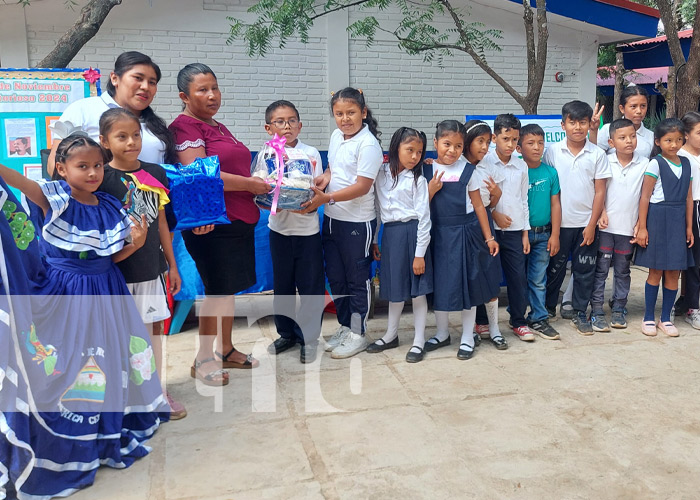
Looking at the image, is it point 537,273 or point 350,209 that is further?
point 537,273

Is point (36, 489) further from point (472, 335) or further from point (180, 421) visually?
point (472, 335)

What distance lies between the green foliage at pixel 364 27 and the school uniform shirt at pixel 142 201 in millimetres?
3788

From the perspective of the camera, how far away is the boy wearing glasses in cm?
331

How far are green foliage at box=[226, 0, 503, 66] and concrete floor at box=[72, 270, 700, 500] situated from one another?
3614 mm

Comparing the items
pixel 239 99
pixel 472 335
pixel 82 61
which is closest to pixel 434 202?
pixel 472 335

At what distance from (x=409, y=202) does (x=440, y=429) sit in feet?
4.20

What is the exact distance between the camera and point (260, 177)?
122 inches

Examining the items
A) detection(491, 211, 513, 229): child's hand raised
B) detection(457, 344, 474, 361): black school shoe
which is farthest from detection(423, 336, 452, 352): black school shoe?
detection(491, 211, 513, 229): child's hand raised

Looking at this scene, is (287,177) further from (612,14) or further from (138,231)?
(612,14)

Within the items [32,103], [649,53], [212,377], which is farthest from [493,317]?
[649,53]

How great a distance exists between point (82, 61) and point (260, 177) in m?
4.75

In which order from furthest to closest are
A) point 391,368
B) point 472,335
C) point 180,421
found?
point 472,335
point 391,368
point 180,421

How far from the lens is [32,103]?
171 inches

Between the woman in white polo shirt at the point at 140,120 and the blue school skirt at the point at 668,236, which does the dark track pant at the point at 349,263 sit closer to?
the woman in white polo shirt at the point at 140,120
